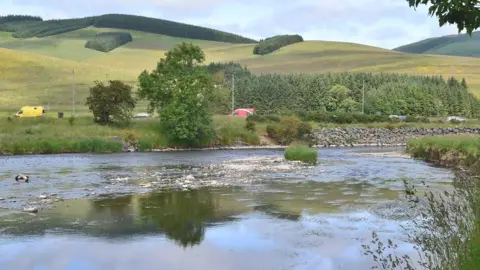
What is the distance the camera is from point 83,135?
63812mm

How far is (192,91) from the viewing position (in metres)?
68.6

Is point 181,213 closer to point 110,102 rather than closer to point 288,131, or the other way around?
point 110,102

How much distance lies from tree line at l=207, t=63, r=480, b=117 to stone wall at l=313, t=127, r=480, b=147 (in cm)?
2859

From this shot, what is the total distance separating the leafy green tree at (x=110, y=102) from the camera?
7000 centimetres

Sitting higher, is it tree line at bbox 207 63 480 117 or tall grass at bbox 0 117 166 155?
tree line at bbox 207 63 480 117

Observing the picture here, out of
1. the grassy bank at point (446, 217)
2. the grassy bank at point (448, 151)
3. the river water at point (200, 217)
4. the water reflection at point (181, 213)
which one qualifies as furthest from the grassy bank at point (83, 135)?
the water reflection at point (181, 213)

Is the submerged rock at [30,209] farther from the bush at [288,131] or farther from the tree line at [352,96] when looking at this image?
the tree line at [352,96]

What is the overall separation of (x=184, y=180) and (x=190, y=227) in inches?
544

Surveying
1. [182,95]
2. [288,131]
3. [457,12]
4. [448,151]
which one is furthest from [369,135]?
[457,12]

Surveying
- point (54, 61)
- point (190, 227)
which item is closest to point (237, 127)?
point (190, 227)

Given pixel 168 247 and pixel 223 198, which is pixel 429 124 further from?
pixel 168 247

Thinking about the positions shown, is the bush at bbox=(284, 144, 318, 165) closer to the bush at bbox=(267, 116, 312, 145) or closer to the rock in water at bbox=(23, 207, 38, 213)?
the bush at bbox=(267, 116, 312, 145)

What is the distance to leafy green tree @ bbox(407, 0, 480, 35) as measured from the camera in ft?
21.5

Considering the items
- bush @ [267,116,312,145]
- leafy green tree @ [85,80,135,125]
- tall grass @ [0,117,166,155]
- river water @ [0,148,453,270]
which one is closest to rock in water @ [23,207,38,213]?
river water @ [0,148,453,270]
